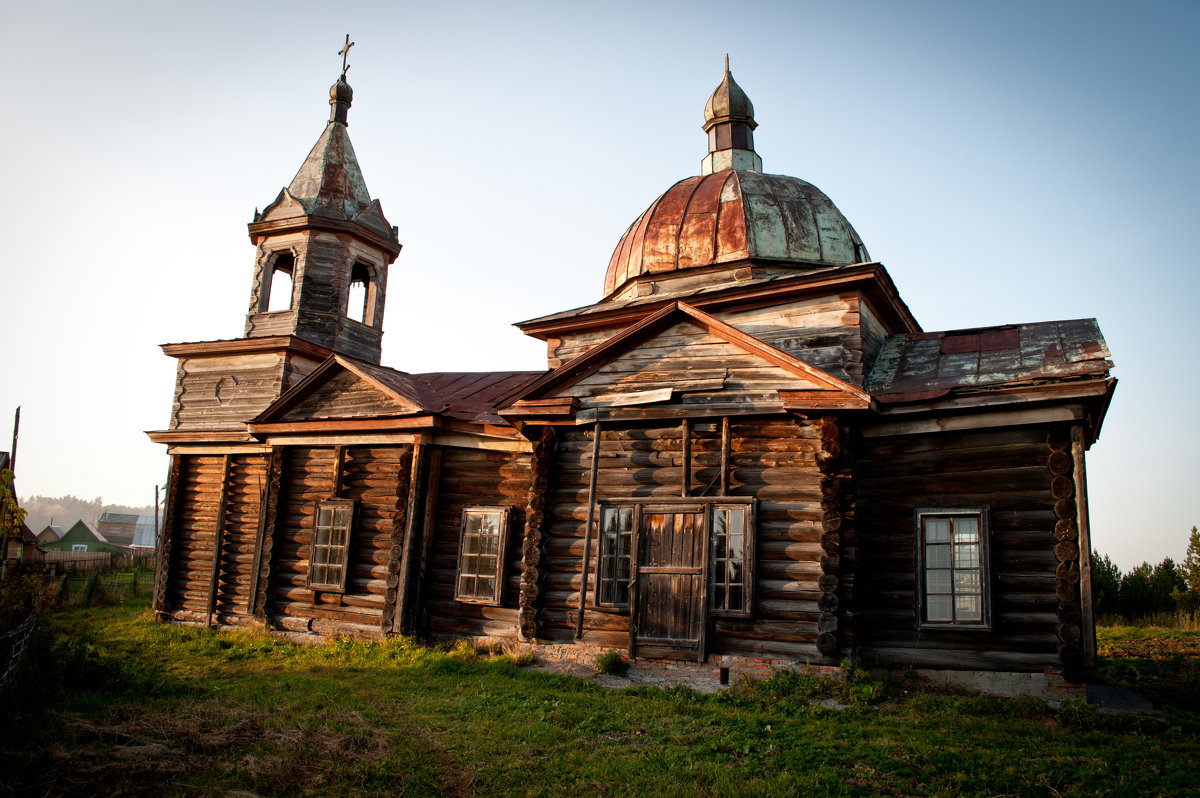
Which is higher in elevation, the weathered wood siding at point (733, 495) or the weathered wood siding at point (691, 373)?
the weathered wood siding at point (691, 373)

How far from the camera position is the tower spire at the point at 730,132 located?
20.2m

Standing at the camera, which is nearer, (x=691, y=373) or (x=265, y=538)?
(x=691, y=373)

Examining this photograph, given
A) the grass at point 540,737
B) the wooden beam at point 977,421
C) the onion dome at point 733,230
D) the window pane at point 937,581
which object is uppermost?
the onion dome at point 733,230

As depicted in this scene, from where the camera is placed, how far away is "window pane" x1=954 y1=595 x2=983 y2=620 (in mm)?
10445

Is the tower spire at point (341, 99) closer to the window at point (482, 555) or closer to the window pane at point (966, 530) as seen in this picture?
the window at point (482, 555)

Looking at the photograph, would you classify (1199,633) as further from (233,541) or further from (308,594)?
(233,541)

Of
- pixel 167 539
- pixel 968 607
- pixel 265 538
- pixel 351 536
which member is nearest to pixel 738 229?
pixel 968 607

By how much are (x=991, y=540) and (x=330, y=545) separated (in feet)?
36.0

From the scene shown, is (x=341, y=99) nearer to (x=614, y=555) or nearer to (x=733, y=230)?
(x=733, y=230)

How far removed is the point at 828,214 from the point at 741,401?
290 inches

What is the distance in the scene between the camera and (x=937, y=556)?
1082 centimetres

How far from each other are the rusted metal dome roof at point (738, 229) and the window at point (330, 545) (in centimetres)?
737

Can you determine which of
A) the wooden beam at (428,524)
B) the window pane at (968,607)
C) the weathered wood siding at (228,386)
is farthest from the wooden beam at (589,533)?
the weathered wood siding at (228,386)

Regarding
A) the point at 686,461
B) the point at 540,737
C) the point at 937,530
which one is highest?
the point at 686,461
